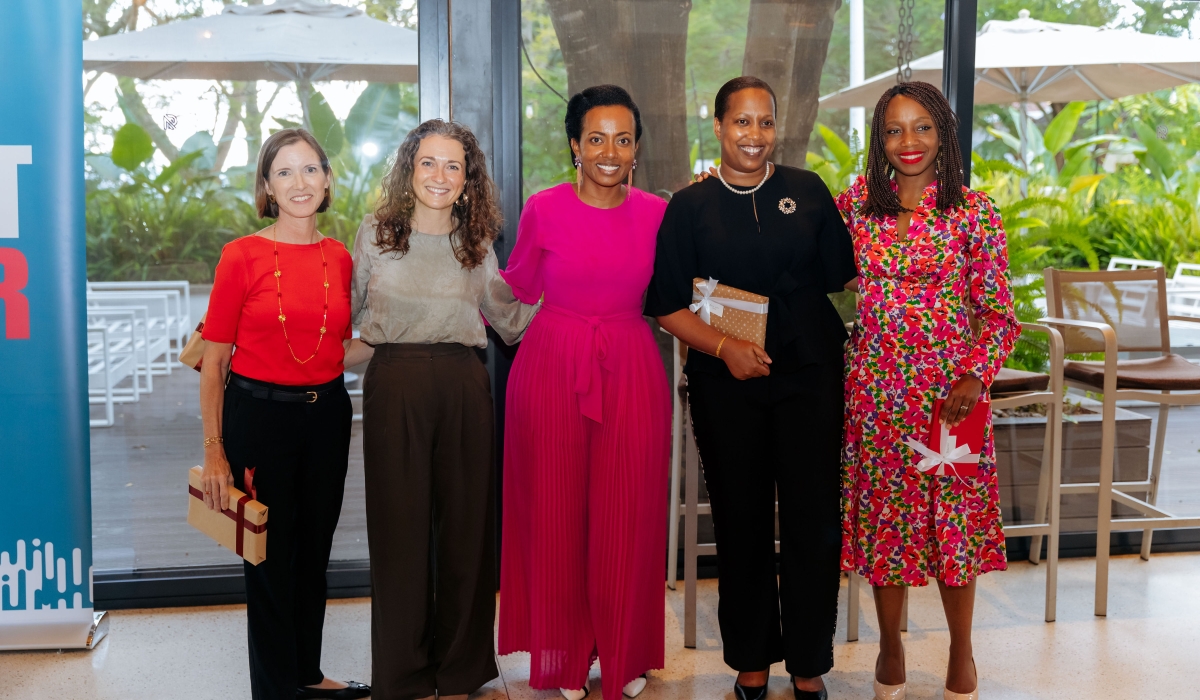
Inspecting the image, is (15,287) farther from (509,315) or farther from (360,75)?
(509,315)

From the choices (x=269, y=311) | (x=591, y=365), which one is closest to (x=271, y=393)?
(x=269, y=311)

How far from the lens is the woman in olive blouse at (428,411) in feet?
8.07

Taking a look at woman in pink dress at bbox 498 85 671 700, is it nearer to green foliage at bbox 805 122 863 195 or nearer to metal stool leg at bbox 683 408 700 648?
metal stool leg at bbox 683 408 700 648

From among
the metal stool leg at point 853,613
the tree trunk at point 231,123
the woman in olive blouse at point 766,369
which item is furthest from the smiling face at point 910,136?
the tree trunk at point 231,123

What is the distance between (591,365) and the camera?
259 cm

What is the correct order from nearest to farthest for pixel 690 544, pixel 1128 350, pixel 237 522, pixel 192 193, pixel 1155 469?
pixel 237 522 < pixel 690 544 < pixel 192 193 < pixel 1128 350 < pixel 1155 469

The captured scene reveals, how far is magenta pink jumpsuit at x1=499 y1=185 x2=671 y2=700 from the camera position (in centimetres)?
260

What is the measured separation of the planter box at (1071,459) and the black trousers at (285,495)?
267 cm

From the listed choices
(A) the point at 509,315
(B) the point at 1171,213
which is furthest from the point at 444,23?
(B) the point at 1171,213

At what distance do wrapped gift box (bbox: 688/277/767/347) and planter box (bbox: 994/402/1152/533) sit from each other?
1867 mm

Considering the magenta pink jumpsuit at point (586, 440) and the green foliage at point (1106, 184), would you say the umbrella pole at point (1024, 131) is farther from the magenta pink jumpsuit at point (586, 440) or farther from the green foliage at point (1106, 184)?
the magenta pink jumpsuit at point (586, 440)

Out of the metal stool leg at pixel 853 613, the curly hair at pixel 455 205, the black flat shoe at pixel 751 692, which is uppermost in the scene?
the curly hair at pixel 455 205

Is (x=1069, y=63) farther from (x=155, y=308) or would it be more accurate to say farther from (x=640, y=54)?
(x=155, y=308)

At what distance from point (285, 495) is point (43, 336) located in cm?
118
